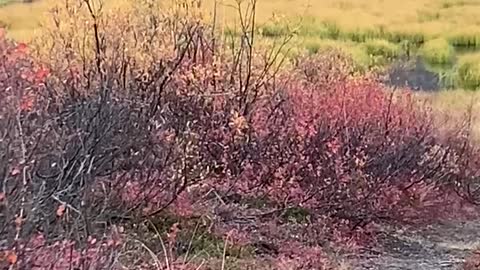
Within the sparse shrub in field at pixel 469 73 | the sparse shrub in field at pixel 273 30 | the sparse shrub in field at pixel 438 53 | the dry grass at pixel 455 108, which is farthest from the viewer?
the sparse shrub in field at pixel 438 53

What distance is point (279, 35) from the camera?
13.1 metres

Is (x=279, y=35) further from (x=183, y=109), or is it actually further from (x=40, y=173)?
(x=40, y=173)

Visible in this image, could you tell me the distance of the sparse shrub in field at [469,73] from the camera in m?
18.5

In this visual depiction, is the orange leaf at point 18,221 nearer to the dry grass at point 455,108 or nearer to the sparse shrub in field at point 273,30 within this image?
the dry grass at point 455,108

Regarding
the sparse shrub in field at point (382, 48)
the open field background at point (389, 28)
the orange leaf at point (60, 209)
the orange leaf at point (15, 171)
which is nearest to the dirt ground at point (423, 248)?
the orange leaf at point (60, 209)

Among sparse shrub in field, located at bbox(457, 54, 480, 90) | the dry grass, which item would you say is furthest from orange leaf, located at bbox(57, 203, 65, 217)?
sparse shrub in field, located at bbox(457, 54, 480, 90)

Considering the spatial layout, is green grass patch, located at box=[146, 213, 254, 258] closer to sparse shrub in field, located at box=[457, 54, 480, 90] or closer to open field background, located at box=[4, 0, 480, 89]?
open field background, located at box=[4, 0, 480, 89]

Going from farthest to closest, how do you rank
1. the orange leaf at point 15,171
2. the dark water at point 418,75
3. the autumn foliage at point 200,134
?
the dark water at point 418,75 < the autumn foliage at point 200,134 < the orange leaf at point 15,171

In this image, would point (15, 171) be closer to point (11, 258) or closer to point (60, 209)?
point (60, 209)

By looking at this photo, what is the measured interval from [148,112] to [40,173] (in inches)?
105

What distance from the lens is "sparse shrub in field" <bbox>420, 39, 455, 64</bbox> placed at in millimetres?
20000

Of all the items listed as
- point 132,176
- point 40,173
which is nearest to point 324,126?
point 132,176

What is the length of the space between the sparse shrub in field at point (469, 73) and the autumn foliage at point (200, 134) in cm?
728

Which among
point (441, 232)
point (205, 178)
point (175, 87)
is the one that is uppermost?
point (175, 87)
